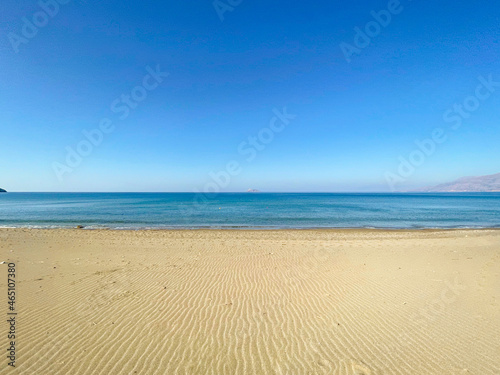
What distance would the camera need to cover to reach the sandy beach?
4.15 m

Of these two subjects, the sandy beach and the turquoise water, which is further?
the turquoise water

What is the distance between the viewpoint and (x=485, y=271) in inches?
364

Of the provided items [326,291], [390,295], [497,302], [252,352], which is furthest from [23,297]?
[497,302]

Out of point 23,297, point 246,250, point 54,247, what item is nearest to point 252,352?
point 23,297

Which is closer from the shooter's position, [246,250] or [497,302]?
[497,302]

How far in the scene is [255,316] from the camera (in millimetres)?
5805

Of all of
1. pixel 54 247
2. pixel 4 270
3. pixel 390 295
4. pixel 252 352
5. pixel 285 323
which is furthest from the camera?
pixel 54 247

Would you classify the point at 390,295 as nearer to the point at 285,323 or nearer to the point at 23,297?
the point at 285,323

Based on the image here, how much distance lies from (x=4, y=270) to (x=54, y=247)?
5.28m

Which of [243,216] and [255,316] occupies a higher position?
[255,316]

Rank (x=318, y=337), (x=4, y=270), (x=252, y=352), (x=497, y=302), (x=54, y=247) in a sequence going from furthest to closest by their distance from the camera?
(x=54, y=247) < (x=4, y=270) < (x=497, y=302) < (x=318, y=337) < (x=252, y=352)

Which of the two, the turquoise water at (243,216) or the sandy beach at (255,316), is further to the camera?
the turquoise water at (243,216)

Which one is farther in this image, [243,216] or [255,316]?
[243,216]

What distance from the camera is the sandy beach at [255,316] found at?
13.6 feet
